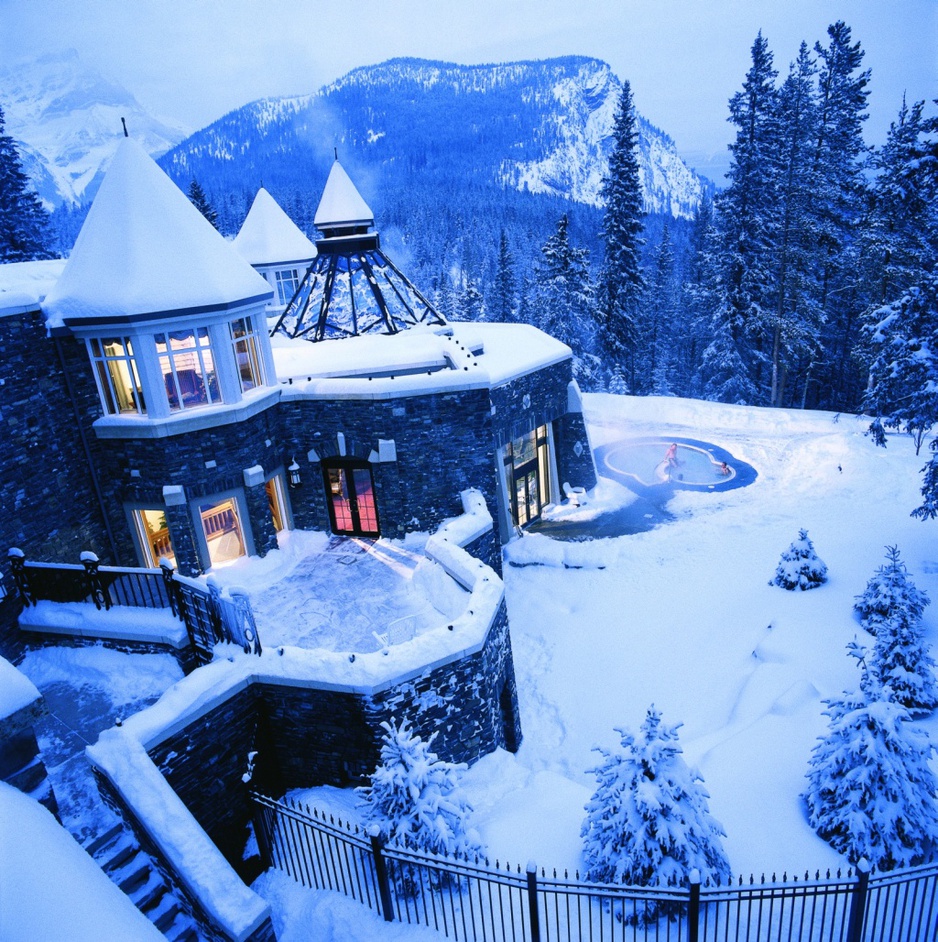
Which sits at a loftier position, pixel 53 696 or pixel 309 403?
pixel 309 403

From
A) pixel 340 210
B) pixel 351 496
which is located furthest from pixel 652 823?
pixel 340 210

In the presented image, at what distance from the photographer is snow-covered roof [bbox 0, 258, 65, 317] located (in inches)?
428

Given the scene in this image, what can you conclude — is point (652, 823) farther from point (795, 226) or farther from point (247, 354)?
point (795, 226)

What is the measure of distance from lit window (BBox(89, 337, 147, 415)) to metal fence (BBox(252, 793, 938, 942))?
8457 mm

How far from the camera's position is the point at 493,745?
10.7 m

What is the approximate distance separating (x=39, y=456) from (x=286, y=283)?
58.0 ft

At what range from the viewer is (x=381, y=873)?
22.1 feet

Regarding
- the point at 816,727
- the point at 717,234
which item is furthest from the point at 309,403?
the point at 717,234

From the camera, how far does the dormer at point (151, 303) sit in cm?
1150

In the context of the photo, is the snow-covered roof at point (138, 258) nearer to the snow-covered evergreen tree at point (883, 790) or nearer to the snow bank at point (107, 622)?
the snow bank at point (107, 622)

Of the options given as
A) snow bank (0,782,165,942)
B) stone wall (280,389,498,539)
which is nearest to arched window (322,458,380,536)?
stone wall (280,389,498,539)

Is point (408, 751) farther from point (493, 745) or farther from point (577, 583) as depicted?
point (577, 583)

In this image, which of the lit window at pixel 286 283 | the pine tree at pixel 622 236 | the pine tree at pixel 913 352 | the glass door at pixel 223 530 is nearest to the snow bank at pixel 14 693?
the glass door at pixel 223 530

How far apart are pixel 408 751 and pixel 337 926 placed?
2.00m
